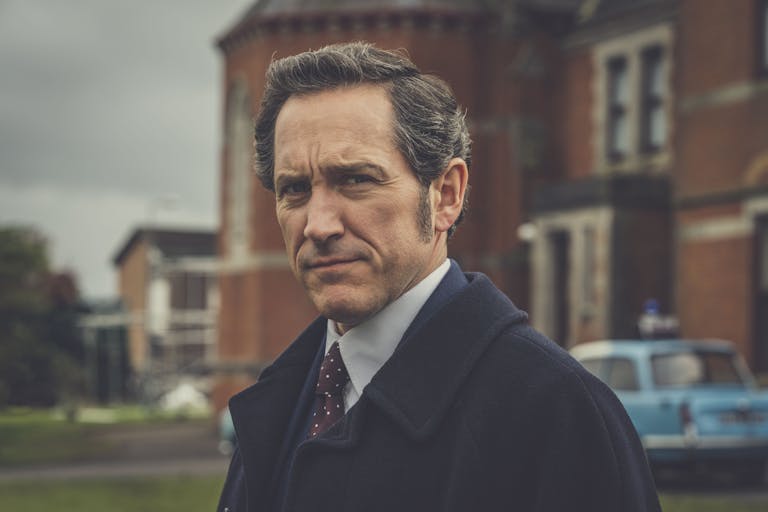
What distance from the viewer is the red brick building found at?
2150cm

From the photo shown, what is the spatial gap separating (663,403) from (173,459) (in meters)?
10.4

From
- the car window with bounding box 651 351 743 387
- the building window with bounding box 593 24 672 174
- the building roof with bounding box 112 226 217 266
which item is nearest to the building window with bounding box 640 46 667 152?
the building window with bounding box 593 24 672 174

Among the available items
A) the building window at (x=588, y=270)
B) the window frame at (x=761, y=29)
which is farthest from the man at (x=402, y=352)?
the building window at (x=588, y=270)

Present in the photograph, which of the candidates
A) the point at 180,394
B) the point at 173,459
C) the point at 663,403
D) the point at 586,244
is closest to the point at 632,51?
the point at 586,244

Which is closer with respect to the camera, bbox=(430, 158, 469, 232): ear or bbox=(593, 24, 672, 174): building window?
bbox=(430, 158, 469, 232): ear

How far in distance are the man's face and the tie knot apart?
159 millimetres

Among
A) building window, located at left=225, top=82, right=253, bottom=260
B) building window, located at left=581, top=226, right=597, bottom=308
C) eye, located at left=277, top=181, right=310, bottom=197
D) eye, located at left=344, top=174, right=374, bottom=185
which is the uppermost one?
building window, located at left=225, top=82, right=253, bottom=260

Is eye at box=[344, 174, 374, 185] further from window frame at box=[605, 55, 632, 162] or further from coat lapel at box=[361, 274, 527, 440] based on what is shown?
window frame at box=[605, 55, 632, 162]

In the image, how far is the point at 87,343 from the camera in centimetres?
5856

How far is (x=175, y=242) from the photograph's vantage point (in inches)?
3211

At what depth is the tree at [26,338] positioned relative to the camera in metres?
5.48

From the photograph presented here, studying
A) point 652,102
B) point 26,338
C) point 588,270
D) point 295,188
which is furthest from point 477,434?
point 652,102

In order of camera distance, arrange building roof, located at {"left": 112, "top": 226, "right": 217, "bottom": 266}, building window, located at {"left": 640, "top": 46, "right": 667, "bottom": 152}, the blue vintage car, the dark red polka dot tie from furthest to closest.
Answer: building roof, located at {"left": 112, "top": 226, "right": 217, "bottom": 266}
building window, located at {"left": 640, "top": 46, "right": 667, "bottom": 152}
the blue vintage car
the dark red polka dot tie

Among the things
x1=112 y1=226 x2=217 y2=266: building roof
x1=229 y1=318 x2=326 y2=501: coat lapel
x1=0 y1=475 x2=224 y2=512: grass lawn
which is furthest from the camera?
x1=112 y1=226 x2=217 y2=266: building roof
